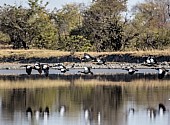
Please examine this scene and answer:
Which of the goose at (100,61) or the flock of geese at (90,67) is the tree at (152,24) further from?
the flock of geese at (90,67)

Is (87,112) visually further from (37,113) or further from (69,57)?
(69,57)

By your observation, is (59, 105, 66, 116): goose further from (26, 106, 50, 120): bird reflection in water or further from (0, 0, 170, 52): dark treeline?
(0, 0, 170, 52): dark treeline

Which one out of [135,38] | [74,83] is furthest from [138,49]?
[74,83]

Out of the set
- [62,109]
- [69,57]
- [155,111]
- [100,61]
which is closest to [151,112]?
[155,111]

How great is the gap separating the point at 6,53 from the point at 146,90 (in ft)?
79.8

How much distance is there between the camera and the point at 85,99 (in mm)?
25797

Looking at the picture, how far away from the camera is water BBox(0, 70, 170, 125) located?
20.3m

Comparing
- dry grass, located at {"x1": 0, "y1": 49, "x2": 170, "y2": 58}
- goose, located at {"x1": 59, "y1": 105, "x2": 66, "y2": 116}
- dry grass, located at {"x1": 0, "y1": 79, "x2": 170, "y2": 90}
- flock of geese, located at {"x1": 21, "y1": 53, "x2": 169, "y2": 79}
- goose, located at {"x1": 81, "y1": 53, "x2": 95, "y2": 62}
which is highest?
dry grass, located at {"x1": 0, "y1": 49, "x2": 170, "y2": 58}

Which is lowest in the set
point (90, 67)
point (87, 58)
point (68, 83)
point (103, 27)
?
point (68, 83)

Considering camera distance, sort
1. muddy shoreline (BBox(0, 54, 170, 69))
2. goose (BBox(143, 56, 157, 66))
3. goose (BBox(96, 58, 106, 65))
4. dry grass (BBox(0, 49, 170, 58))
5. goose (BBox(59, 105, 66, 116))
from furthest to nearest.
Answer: dry grass (BBox(0, 49, 170, 58)), muddy shoreline (BBox(0, 54, 170, 69)), goose (BBox(96, 58, 106, 65)), goose (BBox(143, 56, 157, 66)), goose (BBox(59, 105, 66, 116))

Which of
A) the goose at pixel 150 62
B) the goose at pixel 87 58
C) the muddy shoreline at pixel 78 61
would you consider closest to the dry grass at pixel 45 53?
the muddy shoreline at pixel 78 61

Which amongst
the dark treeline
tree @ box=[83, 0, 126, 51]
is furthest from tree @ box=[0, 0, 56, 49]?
tree @ box=[83, 0, 126, 51]

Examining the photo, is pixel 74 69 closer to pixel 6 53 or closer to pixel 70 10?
pixel 6 53

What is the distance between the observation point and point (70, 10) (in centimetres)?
7619
